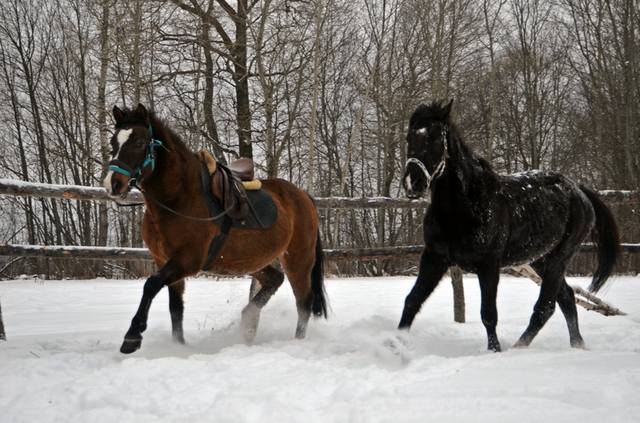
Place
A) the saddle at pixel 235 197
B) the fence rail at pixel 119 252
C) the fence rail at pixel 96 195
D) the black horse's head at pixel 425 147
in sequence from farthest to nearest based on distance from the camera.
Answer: the fence rail at pixel 119 252
the fence rail at pixel 96 195
the saddle at pixel 235 197
the black horse's head at pixel 425 147

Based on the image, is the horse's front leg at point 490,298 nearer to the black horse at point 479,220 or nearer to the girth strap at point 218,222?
the black horse at point 479,220

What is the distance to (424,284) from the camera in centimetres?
381

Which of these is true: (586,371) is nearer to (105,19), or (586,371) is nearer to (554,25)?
(105,19)

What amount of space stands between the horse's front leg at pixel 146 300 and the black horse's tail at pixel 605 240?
3927 millimetres

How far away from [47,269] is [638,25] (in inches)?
735

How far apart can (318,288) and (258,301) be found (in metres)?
0.77

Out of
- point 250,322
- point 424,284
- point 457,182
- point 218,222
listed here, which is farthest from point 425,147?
point 250,322

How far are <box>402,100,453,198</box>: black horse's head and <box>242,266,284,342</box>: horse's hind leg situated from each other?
1917 millimetres

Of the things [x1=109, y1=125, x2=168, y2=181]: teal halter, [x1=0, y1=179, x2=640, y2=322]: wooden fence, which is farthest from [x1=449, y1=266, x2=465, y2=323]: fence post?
[x1=109, y1=125, x2=168, y2=181]: teal halter

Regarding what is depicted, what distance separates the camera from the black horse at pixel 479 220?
364 centimetres

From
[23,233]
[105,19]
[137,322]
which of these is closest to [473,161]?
[137,322]

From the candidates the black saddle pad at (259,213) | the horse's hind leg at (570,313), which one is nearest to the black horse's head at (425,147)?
the black saddle pad at (259,213)

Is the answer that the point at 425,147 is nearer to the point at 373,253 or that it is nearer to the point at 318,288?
the point at 318,288

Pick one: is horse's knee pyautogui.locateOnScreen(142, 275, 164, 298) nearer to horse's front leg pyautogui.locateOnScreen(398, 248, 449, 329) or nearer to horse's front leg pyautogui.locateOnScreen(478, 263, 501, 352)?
horse's front leg pyautogui.locateOnScreen(398, 248, 449, 329)
